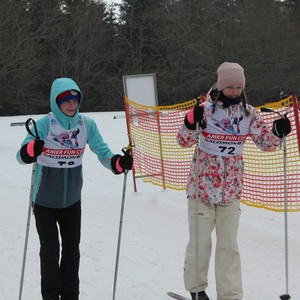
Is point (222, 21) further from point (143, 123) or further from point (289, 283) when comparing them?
point (289, 283)

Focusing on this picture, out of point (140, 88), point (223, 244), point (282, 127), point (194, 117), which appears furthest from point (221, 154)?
point (140, 88)

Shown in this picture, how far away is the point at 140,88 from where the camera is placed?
10.4 metres

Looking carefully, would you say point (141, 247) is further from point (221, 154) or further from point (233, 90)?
point (233, 90)

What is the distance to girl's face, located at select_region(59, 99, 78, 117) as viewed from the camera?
3127 millimetres

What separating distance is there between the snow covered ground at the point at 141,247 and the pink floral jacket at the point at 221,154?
37.9 inches

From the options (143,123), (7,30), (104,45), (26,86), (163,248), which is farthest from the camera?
(104,45)

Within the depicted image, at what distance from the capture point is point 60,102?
3.14m

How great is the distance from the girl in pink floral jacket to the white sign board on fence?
697 centimetres

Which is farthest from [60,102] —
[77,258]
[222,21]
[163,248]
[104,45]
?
[222,21]

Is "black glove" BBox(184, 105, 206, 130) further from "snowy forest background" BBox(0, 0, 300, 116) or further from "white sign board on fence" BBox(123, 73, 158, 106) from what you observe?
"snowy forest background" BBox(0, 0, 300, 116)

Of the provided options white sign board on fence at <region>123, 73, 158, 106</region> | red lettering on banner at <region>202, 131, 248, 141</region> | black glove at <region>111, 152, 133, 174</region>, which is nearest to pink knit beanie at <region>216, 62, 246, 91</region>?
red lettering on banner at <region>202, 131, 248, 141</region>

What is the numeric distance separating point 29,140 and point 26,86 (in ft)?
100

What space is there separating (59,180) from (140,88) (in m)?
7.39

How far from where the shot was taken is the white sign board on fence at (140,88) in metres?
10.3
